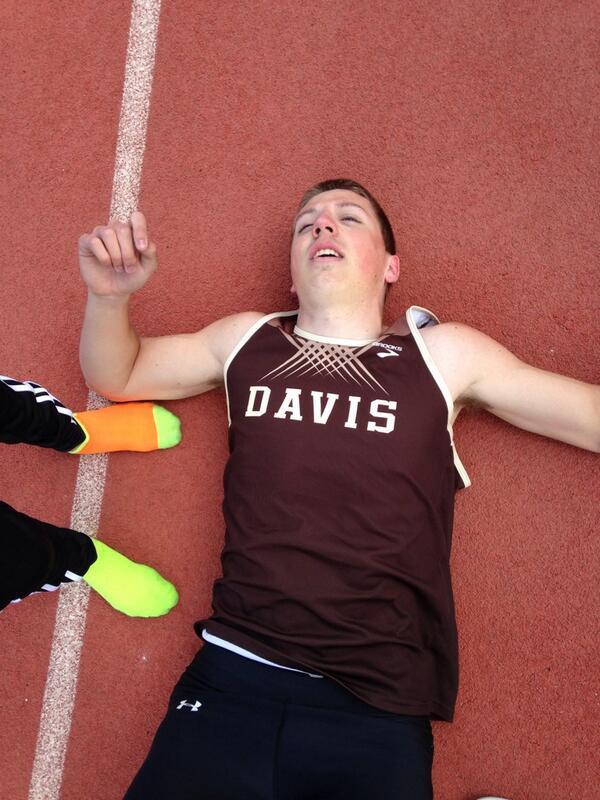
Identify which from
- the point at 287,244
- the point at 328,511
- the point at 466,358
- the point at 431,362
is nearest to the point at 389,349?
the point at 431,362

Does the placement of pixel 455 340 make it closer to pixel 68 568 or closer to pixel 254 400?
pixel 254 400

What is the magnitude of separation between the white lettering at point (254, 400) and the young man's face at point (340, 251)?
0.37 meters

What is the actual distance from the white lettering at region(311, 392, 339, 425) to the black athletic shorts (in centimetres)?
78

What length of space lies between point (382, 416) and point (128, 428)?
100 cm

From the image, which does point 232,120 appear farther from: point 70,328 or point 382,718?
point 382,718

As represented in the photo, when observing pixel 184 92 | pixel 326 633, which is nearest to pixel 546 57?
pixel 184 92

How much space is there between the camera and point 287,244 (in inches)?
106

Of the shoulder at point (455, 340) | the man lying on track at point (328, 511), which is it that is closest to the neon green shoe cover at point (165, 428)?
the man lying on track at point (328, 511)

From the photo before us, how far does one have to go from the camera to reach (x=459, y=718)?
2.29 meters

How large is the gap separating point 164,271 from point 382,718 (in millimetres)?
1835

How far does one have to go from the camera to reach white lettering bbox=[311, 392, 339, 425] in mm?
2102

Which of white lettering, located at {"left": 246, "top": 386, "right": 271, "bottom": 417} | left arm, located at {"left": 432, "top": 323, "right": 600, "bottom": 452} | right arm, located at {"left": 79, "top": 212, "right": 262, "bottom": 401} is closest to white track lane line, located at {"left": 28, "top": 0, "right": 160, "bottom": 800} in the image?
right arm, located at {"left": 79, "top": 212, "right": 262, "bottom": 401}

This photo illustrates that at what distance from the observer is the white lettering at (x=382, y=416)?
6.81ft

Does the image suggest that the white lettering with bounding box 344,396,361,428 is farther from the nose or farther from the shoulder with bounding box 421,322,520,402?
the nose
